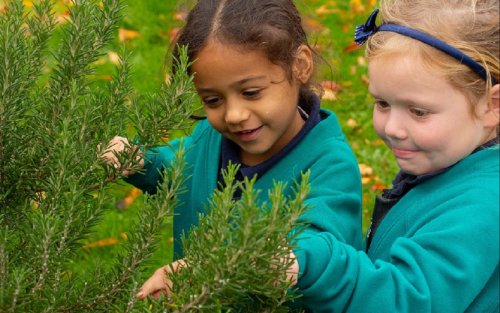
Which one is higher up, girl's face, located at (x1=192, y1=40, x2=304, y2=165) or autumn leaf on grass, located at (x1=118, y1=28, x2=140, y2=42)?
girl's face, located at (x1=192, y1=40, x2=304, y2=165)

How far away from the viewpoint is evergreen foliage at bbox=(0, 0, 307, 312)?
1.68 metres

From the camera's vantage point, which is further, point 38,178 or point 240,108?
point 240,108

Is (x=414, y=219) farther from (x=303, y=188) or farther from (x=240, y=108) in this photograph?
(x=303, y=188)

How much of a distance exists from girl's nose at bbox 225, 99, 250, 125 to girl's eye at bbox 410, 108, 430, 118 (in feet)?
2.01

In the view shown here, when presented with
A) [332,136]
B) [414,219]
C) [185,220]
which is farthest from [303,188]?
[185,220]

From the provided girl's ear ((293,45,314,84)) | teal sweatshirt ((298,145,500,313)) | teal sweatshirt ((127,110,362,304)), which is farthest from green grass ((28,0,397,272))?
teal sweatshirt ((298,145,500,313))

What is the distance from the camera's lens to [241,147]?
9.79 feet

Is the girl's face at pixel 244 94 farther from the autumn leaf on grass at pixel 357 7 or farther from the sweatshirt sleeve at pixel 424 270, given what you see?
the autumn leaf on grass at pixel 357 7

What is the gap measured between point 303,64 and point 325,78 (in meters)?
2.07

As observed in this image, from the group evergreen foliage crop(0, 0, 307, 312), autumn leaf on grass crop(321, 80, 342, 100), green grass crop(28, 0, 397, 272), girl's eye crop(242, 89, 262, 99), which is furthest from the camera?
autumn leaf on grass crop(321, 80, 342, 100)

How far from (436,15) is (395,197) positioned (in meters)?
0.60

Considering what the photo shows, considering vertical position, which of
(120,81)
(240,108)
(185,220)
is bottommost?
(185,220)

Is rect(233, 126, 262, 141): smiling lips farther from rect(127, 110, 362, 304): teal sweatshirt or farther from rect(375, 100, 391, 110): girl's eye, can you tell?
rect(375, 100, 391, 110): girl's eye

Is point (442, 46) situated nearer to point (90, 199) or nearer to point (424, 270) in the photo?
point (424, 270)
